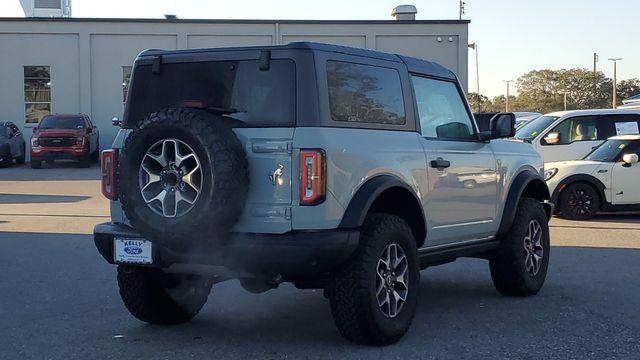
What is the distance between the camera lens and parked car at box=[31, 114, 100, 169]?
24656 mm

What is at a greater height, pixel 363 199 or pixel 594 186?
pixel 363 199

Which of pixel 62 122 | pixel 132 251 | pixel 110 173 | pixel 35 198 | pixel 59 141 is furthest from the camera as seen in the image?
pixel 62 122

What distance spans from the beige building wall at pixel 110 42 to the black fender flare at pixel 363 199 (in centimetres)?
2566

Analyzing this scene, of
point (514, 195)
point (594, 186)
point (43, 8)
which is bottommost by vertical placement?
point (594, 186)

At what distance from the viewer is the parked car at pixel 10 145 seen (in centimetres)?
2547

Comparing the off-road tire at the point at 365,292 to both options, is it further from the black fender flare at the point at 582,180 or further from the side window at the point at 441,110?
the black fender flare at the point at 582,180

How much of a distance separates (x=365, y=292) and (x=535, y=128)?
41.4 feet

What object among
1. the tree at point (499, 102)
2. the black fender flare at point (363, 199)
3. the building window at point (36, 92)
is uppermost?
the tree at point (499, 102)

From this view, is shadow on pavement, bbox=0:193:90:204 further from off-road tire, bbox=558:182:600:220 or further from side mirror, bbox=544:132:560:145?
side mirror, bbox=544:132:560:145

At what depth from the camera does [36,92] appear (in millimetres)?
30453

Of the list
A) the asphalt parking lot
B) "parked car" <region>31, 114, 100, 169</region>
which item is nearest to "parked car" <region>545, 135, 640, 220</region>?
the asphalt parking lot

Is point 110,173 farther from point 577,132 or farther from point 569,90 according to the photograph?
point 569,90

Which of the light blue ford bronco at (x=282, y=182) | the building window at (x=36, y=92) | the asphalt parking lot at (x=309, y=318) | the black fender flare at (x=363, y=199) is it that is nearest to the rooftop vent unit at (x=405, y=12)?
the building window at (x=36, y=92)

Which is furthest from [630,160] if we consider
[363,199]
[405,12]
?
[405,12]
